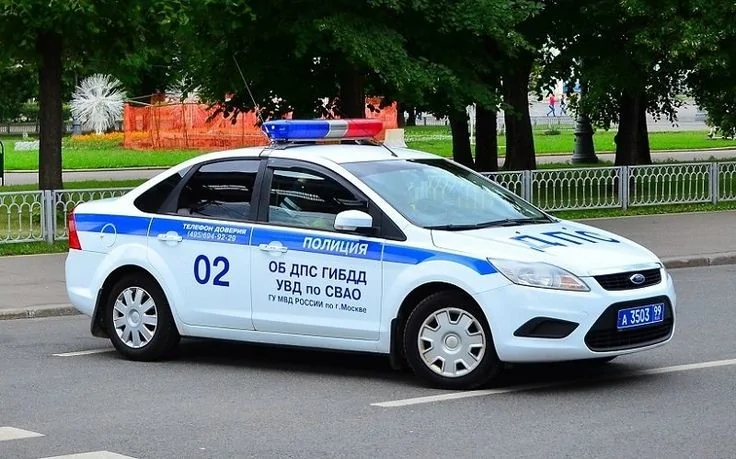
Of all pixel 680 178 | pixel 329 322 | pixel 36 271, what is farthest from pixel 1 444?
pixel 680 178

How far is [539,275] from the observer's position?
28.5 ft

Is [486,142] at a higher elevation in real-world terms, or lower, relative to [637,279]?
higher

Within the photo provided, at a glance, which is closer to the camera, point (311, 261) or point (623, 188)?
point (311, 261)

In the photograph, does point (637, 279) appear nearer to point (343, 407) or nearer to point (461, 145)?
point (343, 407)

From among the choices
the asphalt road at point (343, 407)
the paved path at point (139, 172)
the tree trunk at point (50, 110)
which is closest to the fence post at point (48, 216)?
the tree trunk at point (50, 110)

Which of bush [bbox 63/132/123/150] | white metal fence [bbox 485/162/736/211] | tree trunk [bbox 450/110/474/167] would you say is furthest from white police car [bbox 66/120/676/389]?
A: bush [bbox 63/132/123/150]

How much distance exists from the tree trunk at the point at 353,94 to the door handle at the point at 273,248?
14284 mm

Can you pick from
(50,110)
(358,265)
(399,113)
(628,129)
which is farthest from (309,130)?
(399,113)

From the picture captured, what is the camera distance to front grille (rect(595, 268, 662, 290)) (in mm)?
8727

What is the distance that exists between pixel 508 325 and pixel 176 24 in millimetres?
13502

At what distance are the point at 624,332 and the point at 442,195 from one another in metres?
1.63

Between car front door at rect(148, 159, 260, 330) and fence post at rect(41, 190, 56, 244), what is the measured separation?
8.55m

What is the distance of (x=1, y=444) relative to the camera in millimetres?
7488

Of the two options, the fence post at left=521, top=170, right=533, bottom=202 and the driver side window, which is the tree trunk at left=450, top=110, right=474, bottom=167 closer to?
the fence post at left=521, top=170, right=533, bottom=202
